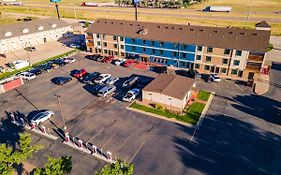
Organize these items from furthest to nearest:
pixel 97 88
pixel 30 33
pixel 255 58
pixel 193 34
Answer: pixel 30 33 → pixel 193 34 → pixel 255 58 → pixel 97 88

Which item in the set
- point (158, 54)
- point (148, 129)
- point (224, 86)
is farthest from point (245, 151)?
point (158, 54)

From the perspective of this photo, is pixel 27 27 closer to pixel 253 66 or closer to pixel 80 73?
pixel 80 73

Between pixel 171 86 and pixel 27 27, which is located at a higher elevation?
pixel 27 27

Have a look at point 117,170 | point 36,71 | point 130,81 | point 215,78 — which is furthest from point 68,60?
point 117,170

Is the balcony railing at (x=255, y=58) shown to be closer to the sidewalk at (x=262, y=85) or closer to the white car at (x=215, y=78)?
the sidewalk at (x=262, y=85)

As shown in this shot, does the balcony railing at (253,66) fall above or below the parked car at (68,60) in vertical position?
above

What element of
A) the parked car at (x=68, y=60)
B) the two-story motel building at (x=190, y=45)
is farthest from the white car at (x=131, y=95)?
the parked car at (x=68, y=60)
